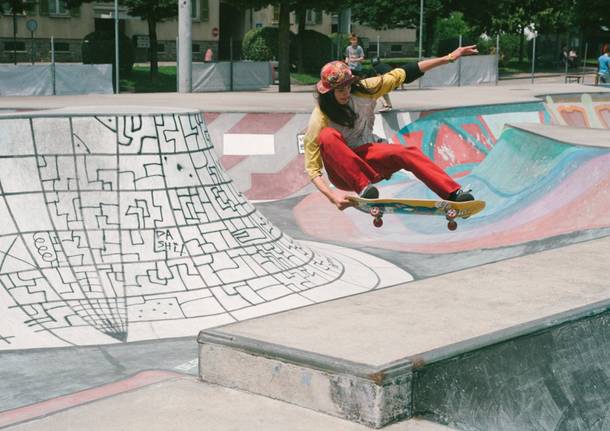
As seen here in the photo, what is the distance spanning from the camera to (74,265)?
10633 millimetres

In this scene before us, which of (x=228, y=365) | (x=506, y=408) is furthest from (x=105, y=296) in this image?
(x=506, y=408)

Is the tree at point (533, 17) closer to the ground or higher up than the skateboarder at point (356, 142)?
higher up

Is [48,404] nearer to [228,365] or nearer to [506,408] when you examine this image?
[228,365]

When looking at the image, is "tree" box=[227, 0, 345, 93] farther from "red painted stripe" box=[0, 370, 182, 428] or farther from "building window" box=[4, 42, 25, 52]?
"red painted stripe" box=[0, 370, 182, 428]

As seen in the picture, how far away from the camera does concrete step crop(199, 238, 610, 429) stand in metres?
4.70

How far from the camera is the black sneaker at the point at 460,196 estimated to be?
26.0ft

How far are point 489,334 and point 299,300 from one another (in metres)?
6.38

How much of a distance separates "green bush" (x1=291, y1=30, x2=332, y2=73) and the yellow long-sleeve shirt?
3903 cm

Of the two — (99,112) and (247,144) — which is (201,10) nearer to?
(247,144)

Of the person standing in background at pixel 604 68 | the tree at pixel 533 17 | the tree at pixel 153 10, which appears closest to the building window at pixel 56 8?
the tree at pixel 153 10

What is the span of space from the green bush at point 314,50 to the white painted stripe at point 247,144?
2716cm

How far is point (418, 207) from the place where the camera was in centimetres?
834

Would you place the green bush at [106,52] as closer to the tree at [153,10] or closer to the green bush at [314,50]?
the tree at [153,10]

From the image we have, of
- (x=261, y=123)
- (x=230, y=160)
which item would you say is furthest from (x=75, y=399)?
(x=261, y=123)
